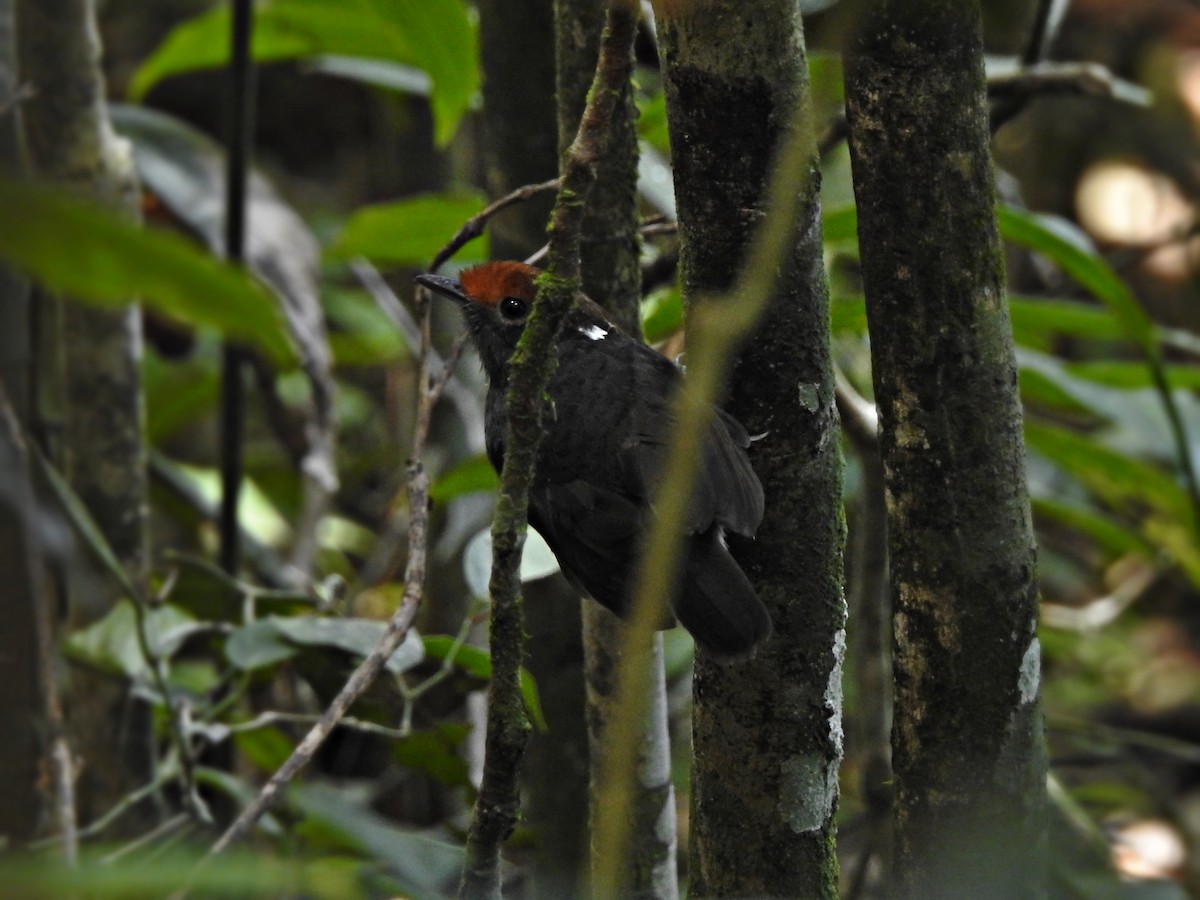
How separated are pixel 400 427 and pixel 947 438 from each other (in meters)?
3.56

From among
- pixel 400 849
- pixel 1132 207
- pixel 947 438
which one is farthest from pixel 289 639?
pixel 1132 207

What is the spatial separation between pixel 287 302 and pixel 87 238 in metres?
2.77

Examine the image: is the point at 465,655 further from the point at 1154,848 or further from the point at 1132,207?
the point at 1132,207

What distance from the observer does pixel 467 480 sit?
7.61 ft

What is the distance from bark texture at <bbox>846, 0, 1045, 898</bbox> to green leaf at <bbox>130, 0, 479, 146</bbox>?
878mm

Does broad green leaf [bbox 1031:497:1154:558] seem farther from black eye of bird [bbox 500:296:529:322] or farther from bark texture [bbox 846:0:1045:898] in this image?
bark texture [bbox 846:0:1045:898]

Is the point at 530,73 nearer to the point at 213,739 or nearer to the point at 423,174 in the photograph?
the point at 213,739

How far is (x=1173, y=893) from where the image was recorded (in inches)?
84.1

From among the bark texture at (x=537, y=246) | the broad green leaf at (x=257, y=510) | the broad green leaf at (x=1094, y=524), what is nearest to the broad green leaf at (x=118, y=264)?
the bark texture at (x=537, y=246)

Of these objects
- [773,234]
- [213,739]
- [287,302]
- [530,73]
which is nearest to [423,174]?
[287,302]

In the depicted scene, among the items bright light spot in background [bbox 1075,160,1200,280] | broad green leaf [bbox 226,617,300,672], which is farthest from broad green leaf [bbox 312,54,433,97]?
bright light spot in background [bbox 1075,160,1200,280]

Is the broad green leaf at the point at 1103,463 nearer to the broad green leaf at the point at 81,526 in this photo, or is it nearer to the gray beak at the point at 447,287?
the gray beak at the point at 447,287

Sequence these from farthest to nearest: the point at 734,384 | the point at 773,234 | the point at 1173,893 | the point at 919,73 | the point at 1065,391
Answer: the point at 1065,391 < the point at 1173,893 < the point at 734,384 < the point at 919,73 < the point at 773,234

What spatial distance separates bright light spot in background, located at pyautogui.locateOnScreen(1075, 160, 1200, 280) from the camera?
20.6 feet
